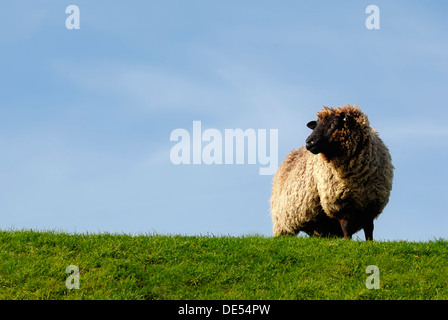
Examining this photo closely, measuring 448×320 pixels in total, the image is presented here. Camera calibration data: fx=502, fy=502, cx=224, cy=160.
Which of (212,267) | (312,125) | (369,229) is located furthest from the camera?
(312,125)

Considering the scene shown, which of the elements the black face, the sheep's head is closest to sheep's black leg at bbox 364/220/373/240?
the sheep's head

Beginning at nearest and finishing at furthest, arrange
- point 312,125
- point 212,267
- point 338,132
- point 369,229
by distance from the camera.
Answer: point 212,267 → point 338,132 → point 369,229 → point 312,125

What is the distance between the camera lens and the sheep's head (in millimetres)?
12664

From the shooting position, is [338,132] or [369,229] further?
[369,229]

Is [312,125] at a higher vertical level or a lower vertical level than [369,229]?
higher

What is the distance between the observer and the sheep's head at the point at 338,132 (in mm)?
12664

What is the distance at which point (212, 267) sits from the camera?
1002cm

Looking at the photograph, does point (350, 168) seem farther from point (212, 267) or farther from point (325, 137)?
point (212, 267)

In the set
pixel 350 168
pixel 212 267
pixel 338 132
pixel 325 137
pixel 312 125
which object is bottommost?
pixel 212 267

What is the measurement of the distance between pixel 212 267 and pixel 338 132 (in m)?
5.01

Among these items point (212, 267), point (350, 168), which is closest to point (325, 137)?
point (350, 168)

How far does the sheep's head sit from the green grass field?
2.37 m
